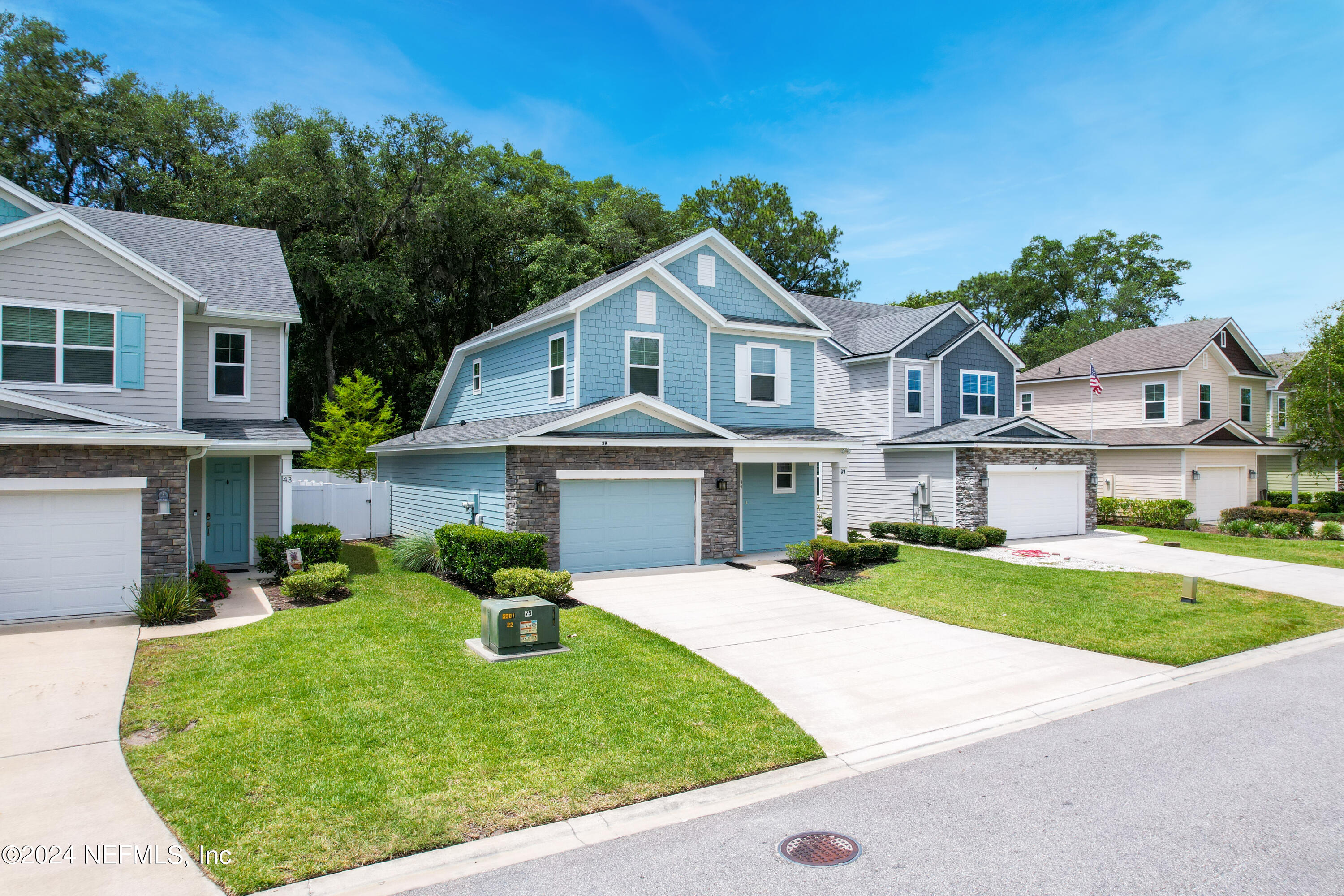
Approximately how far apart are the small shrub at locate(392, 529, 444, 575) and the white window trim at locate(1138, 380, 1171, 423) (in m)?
28.0

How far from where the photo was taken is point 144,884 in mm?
4582

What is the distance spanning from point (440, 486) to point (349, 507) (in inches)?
202

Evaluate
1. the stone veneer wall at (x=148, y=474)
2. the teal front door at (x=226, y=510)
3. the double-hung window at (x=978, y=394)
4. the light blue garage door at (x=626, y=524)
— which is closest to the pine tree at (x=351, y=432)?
the teal front door at (x=226, y=510)

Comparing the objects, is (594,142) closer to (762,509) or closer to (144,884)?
(762,509)

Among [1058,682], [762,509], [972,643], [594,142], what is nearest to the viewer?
[1058,682]

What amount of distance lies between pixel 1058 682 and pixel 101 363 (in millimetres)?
16725

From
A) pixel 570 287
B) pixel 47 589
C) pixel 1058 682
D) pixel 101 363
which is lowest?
pixel 1058 682

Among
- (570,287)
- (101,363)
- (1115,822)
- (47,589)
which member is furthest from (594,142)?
(1115,822)

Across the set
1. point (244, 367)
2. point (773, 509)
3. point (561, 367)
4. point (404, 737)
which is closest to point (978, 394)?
point (773, 509)

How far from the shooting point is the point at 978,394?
25750mm

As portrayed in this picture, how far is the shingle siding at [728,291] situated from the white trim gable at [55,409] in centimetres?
1250

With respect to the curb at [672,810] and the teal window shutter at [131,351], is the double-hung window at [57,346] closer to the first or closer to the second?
the teal window shutter at [131,351]

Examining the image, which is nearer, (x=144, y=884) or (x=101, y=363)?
(x=144, y=884)

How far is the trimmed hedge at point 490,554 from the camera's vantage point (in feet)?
44.5
